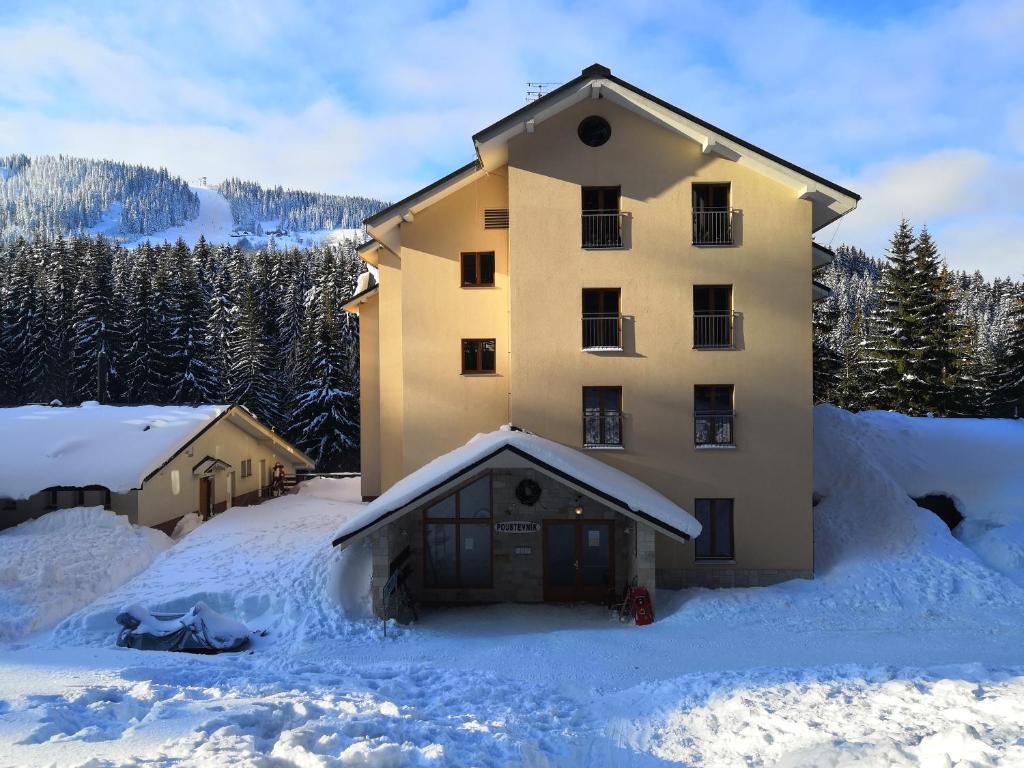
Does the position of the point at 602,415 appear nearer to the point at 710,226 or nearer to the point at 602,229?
the point at 602,229

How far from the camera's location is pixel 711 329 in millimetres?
17078

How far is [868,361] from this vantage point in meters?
35.7

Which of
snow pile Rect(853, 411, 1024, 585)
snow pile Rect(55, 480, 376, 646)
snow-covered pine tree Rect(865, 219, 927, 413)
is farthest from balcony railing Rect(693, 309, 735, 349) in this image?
snow-covered pine tree Rect(865, 219, 927, 413)

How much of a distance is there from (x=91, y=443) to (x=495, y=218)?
49.6 ft

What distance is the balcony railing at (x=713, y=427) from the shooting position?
16875mm

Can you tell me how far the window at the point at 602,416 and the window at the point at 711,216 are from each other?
4698mm

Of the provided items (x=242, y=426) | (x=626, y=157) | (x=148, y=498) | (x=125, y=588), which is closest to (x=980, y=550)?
(x=626, y=157)

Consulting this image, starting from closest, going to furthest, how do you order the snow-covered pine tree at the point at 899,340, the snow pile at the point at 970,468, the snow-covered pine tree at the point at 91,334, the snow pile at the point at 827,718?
the snow pile at the point at 827,718 → the snow pile at the point at 970,468 → the snow-covered pine tree at the point at 899,340 → the snow-covered pine tree at the point at 91,334

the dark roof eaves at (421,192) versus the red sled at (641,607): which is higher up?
the dark roof eaves at (421,192)

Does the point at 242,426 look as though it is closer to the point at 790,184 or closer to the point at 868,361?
the point at 790,184

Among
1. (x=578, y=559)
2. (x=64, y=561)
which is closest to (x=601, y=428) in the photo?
(x=578, y=559)

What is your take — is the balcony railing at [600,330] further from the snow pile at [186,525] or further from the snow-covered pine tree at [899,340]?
the snow-covered pine tree at [899,340]

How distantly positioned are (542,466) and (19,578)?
41.3 feet

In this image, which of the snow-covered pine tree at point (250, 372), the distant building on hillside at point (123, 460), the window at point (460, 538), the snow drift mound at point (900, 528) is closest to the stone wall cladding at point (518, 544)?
the window at point (460, 538)
